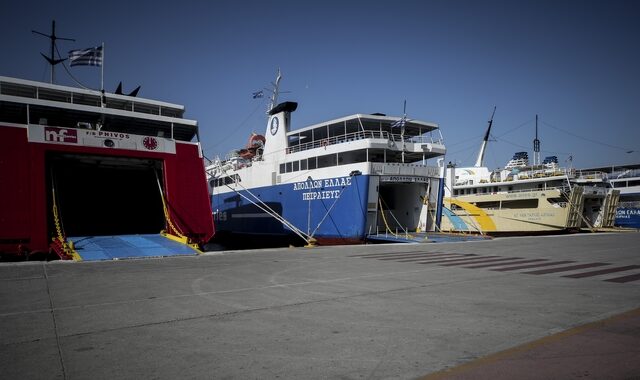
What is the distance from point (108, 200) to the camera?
23.0 m

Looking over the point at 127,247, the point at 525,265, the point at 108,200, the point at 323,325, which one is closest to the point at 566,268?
the point at 525,265

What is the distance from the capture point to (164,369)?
3.64 m

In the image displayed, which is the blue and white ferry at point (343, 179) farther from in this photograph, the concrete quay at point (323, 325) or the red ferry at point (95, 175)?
the concrete quay at point (323, 325)

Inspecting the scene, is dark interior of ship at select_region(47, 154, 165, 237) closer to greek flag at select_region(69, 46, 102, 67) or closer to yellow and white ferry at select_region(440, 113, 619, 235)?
greek flag at select_region(69, 46, 102, 67)

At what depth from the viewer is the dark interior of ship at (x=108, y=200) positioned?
21.0 meters

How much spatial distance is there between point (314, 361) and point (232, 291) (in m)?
4.02

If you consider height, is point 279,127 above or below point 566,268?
above

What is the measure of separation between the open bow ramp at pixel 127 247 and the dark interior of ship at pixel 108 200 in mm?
4405

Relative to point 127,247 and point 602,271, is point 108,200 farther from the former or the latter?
point 602,271

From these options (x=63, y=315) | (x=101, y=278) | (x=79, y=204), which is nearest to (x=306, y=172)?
(x=79, y=204)

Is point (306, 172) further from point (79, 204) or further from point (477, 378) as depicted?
point (477, 378)

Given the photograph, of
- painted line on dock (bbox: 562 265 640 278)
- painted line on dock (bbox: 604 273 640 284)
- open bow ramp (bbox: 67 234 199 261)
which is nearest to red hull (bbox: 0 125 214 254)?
open bow ramp (bbox: 67 234 199 261)

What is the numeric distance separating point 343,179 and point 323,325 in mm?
18008

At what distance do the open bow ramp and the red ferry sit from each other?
0.11 ft
